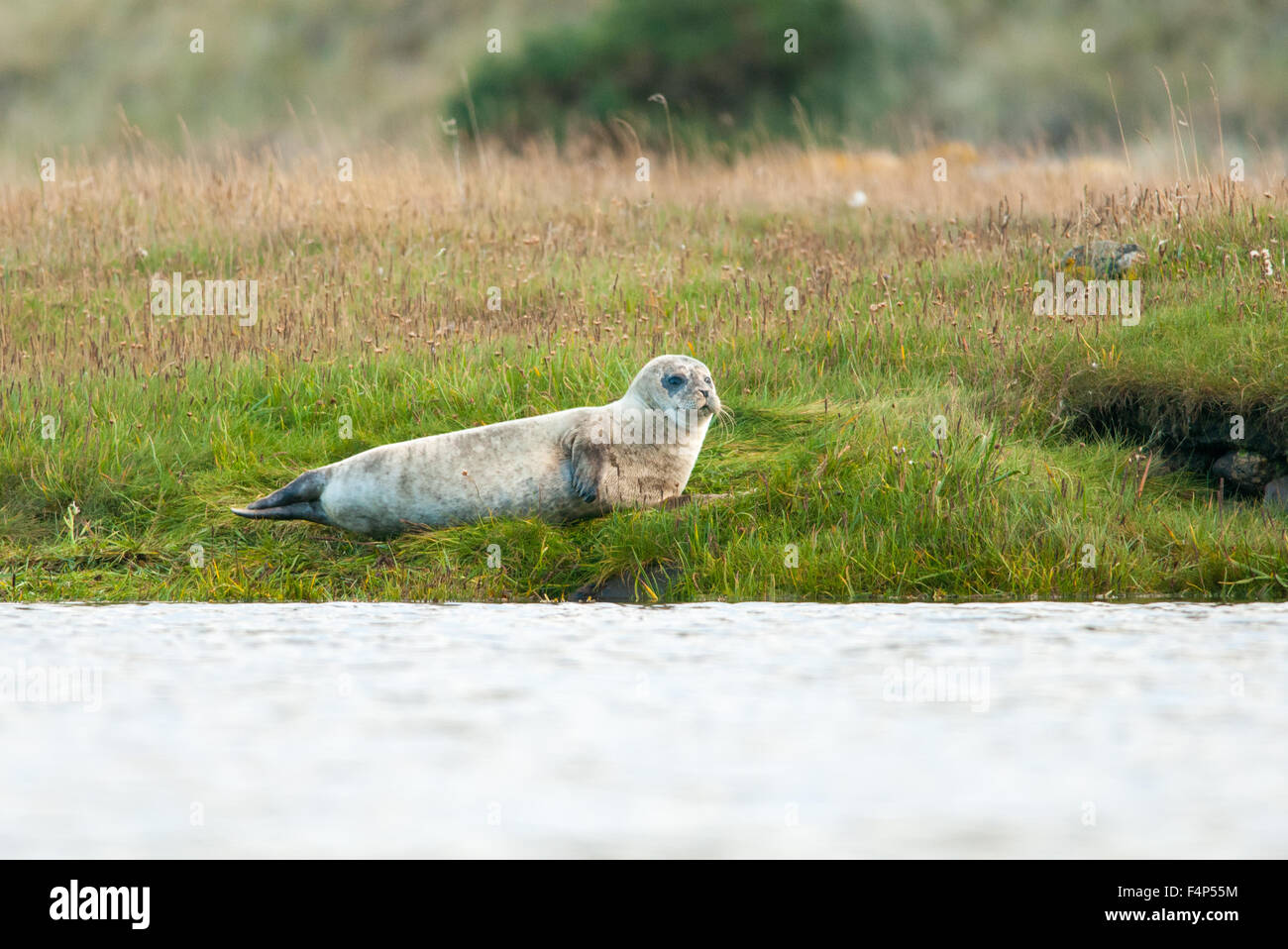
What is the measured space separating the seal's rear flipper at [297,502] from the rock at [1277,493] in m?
4.92

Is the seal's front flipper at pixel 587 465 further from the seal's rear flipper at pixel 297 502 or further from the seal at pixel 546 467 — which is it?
the seal's rear flipper at pixel 297 502

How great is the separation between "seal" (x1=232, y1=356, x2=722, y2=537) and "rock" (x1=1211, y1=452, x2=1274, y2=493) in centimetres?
281

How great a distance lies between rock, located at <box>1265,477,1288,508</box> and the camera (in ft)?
25.7

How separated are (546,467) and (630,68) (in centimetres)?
2383

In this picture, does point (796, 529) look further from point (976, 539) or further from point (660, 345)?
point (660, 345)

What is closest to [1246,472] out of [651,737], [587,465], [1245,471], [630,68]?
[1245,471]

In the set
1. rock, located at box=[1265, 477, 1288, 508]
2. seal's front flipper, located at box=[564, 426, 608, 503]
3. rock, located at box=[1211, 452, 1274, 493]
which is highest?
seal's front flipper, located at box=[564, 426, 608, 503]

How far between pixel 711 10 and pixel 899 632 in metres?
26.3

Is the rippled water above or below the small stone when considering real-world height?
below

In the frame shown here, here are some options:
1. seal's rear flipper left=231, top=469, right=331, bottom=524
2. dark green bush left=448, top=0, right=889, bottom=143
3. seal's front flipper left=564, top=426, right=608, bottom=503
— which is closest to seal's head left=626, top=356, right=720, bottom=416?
seal's front flipper left=564, top=426, right=608, bottom=503

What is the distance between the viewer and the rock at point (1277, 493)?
784 cm

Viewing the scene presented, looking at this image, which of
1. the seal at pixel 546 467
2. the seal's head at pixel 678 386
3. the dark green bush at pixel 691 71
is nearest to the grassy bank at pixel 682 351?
the seal at pixel 546 467

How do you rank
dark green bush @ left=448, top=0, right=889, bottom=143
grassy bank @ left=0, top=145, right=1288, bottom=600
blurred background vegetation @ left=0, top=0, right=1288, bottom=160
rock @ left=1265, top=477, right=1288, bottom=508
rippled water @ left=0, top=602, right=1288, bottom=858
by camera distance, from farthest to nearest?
blurred background vegetation @ left=0, top=0, right=1288, bottom=160 < dark green bush @ left=448, top=0, right=889, bottom=143 < rock @ left=1265, top=477, right=1288, bottom=508 < grassy bank @ left=0, top=145, right=1288, bottom=600 < rippled water @ left=0, top=602, right=1288, bottom=858

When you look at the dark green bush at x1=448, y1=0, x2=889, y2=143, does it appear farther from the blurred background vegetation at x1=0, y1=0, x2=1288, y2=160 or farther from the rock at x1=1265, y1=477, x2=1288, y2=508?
the rock at x1=1265, y1=477, x2=1288, y2=508
